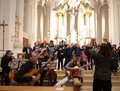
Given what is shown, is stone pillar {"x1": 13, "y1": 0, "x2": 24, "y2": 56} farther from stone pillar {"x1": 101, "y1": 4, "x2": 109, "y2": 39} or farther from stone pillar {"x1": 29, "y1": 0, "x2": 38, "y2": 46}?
stone pillar {"x1": 101, "y1": 4, "x2": 109, "y2": 39}

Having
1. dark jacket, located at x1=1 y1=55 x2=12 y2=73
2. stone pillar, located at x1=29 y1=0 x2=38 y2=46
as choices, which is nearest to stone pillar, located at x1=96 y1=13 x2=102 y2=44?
stone pillar, located at x1=29 y1=0 x2=38 y2=46

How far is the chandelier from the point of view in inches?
1000

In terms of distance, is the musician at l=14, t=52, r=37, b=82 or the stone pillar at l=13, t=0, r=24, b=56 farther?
the stone pillar at l=13, t=0, r=24, b=56

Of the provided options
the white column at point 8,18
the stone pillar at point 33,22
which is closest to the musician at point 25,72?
the white column at point 8,18

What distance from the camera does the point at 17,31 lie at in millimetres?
18516

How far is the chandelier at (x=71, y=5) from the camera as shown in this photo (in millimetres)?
25395

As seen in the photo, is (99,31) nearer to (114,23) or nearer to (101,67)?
(114,23)

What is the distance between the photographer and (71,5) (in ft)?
83.4

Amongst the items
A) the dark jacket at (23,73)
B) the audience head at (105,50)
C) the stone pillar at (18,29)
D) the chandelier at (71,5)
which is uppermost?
the chandelier at (71,5)

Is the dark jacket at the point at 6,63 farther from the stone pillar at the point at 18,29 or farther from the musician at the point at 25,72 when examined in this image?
the stone pillar at the point at 18,29

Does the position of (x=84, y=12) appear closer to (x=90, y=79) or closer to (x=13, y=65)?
(x=90, y=79)

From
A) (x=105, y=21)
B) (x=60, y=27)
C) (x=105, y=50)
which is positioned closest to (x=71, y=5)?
(x=60, y=27)

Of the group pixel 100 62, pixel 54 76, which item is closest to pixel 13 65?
pixel 54 76

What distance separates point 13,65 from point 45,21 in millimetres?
18163
